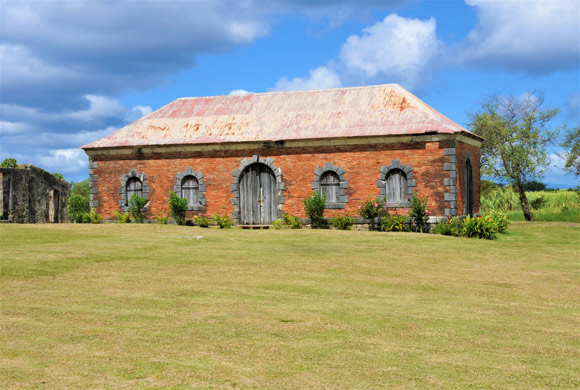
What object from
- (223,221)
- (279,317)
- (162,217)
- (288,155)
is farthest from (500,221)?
(279,317)

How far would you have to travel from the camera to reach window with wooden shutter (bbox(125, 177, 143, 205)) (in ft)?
88.5

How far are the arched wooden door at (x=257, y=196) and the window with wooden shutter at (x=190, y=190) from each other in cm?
195

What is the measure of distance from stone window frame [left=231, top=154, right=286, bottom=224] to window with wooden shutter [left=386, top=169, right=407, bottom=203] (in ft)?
13.2

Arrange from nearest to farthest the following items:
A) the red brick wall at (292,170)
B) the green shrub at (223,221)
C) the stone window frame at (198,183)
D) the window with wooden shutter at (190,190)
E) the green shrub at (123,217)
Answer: the red brick wall at (292,170) → the green shrub at (223,221) → the stone window frame at (198,183) → the window with wooden shutter at (190,190) → the green shrub at (123,217)

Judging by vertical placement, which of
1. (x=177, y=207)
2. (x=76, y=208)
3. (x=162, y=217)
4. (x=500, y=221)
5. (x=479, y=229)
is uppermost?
(x=76, y=208)

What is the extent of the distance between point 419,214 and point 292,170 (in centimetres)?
507

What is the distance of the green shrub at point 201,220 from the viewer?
25.6 metres

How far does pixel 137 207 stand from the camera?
2644 cm

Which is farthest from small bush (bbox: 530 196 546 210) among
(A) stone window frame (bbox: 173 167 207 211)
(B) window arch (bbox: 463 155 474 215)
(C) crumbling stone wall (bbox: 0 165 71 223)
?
(C) crumbling stone wall (bbox: 0 165 71 223)

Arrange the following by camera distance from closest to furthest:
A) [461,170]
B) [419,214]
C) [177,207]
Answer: [419,214], [461,170], [177,207]

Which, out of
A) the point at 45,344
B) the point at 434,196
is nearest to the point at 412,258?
the point at 434,196

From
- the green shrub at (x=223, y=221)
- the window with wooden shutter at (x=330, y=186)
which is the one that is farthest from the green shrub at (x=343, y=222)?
the green shrub at (x=223, y=221)

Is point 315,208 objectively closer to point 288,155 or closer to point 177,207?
point 288,155

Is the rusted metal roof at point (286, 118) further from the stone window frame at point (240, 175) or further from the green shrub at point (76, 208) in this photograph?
the green shrub at point (76, 208)
